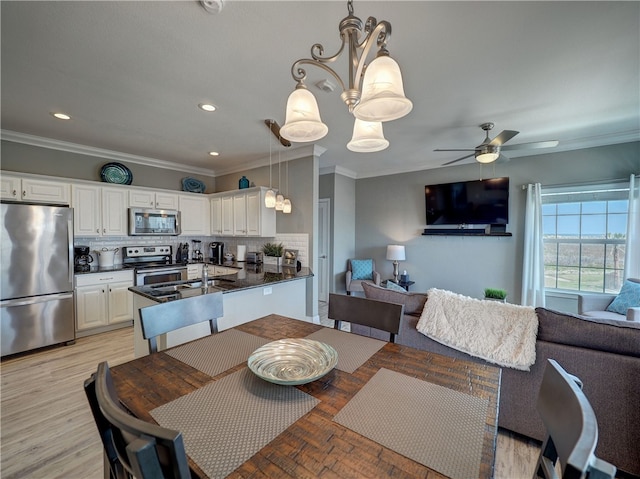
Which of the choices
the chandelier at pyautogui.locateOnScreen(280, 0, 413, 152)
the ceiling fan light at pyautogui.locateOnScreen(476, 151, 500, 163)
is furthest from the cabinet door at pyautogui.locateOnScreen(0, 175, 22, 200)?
the ceiling fan light at pyautogui.locateOnScreen(476, 151, 500, 163)

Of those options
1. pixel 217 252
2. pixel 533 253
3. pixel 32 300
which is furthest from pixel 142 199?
pixel 533 253

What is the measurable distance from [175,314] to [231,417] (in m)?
0.89

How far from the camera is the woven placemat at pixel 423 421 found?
694 millimetres

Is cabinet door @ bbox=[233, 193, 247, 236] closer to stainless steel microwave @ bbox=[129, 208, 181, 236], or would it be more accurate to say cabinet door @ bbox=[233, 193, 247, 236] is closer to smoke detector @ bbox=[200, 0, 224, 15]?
stainless steel microwave @ bbox=[129, 208, 181, 236]

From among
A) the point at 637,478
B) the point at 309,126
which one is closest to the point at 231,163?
the point at 309,126

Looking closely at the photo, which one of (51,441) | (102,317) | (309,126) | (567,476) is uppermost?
(309,126)

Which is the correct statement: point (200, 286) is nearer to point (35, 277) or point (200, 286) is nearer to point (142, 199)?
point (35, 277)

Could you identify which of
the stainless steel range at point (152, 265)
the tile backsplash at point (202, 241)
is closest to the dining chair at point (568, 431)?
the tile backsplash at point (202, 241)

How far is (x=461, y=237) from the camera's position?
465cm

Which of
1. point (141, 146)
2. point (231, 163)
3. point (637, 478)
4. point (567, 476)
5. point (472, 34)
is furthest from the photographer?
point (231, 163)

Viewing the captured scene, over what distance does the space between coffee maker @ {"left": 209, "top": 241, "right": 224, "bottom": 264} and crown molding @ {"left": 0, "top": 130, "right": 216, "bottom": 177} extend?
1.51 m

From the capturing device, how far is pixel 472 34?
1710mm

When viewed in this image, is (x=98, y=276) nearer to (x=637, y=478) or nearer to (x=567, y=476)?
(x=567, y=476)

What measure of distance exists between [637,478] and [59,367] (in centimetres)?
471
